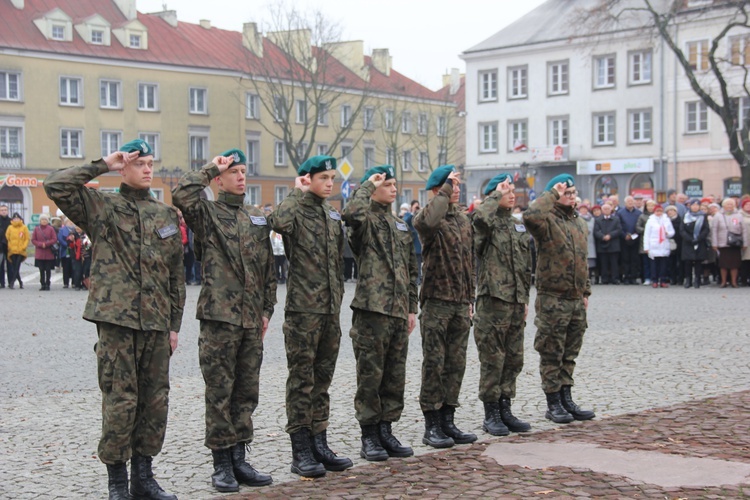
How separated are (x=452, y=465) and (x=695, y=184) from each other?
1881 inches

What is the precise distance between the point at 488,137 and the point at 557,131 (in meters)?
4.68

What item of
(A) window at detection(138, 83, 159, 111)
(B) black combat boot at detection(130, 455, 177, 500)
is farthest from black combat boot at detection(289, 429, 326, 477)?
(A) window at detection(138, 83, 159, 111)

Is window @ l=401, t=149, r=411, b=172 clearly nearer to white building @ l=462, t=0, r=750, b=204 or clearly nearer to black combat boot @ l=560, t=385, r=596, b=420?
white building @ l=462, t=0, r=750, b=204

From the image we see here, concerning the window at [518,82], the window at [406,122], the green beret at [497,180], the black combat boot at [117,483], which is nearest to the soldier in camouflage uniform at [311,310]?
the black combat boot at [117,483]

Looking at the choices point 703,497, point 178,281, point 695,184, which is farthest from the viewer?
point 695,184

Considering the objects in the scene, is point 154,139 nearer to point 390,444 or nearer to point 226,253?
point 390,444

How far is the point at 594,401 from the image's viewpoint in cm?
956

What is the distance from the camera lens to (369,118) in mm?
72125

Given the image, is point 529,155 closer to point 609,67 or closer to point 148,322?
point 609,67

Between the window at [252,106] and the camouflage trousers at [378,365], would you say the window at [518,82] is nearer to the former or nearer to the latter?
the window at [252,106]

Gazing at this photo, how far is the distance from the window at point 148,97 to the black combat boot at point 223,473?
183ft

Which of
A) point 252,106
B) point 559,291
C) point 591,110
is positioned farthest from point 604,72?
point 559,291

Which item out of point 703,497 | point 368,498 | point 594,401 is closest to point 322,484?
point 368,498

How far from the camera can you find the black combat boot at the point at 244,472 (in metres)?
6.77
